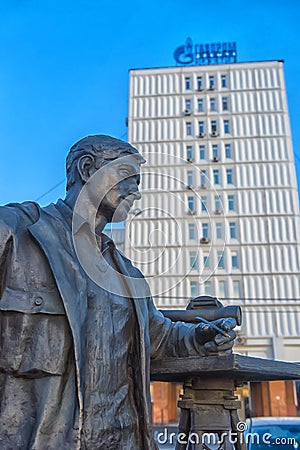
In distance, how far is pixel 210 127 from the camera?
90.9 ft

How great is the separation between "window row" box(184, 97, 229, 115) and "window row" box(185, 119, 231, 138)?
694mm

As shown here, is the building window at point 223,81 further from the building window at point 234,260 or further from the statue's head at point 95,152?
the statue's head at point 95,152

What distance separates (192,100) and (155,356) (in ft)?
89.6

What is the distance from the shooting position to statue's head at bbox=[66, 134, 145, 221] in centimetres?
191

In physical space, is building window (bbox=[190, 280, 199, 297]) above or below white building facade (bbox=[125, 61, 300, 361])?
below

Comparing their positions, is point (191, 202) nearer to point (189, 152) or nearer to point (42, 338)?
point (189, 152)

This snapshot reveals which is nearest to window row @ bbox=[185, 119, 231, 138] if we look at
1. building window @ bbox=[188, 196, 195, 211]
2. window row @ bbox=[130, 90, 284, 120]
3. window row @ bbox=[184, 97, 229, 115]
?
window row @ bbox=[130, 90, 284, 120]

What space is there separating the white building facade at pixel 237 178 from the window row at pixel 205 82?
56mm

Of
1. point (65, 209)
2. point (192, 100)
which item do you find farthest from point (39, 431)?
point (192, 100)

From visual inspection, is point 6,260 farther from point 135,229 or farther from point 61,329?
point 135,229

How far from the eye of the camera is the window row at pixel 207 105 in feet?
91.5

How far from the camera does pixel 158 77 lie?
28.6 meters

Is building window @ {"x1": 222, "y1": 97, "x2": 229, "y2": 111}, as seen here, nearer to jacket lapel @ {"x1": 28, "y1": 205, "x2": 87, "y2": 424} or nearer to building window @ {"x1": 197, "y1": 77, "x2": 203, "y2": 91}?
building window @ {"x1": 197, "y1": 77, "x2": 203, "y2": 91}

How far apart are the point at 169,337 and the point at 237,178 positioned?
24884 millimetres
